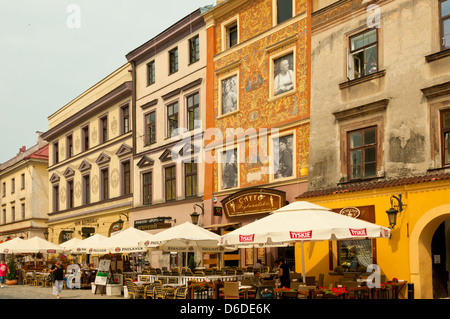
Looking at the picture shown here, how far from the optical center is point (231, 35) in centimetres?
2742

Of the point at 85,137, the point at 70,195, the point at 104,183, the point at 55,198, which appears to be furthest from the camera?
the point at 55,198

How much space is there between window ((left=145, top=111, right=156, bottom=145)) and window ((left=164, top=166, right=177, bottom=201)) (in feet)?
7.54

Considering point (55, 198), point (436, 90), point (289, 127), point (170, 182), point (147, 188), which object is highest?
point (436, 90)

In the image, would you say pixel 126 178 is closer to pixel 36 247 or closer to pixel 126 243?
pixel 36 247

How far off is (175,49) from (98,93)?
10.0m

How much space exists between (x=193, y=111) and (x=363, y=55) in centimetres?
1114

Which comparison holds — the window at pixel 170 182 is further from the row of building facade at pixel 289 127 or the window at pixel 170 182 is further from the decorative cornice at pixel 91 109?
the decorative cornice at pixel 91 109

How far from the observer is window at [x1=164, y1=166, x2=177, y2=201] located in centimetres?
3045

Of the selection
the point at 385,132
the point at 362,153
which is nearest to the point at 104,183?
the point at 362,153

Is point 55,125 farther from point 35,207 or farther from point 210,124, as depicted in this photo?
point 210,124

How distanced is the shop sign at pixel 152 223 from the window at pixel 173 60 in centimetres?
782

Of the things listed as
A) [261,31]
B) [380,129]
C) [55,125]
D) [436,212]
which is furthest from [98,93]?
[436,212]

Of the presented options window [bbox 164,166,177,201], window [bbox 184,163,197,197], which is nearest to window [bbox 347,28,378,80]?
window [bbox 184,163,197,197]

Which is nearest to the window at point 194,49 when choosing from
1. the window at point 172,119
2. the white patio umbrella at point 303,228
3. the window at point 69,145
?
the window at point 172,119
